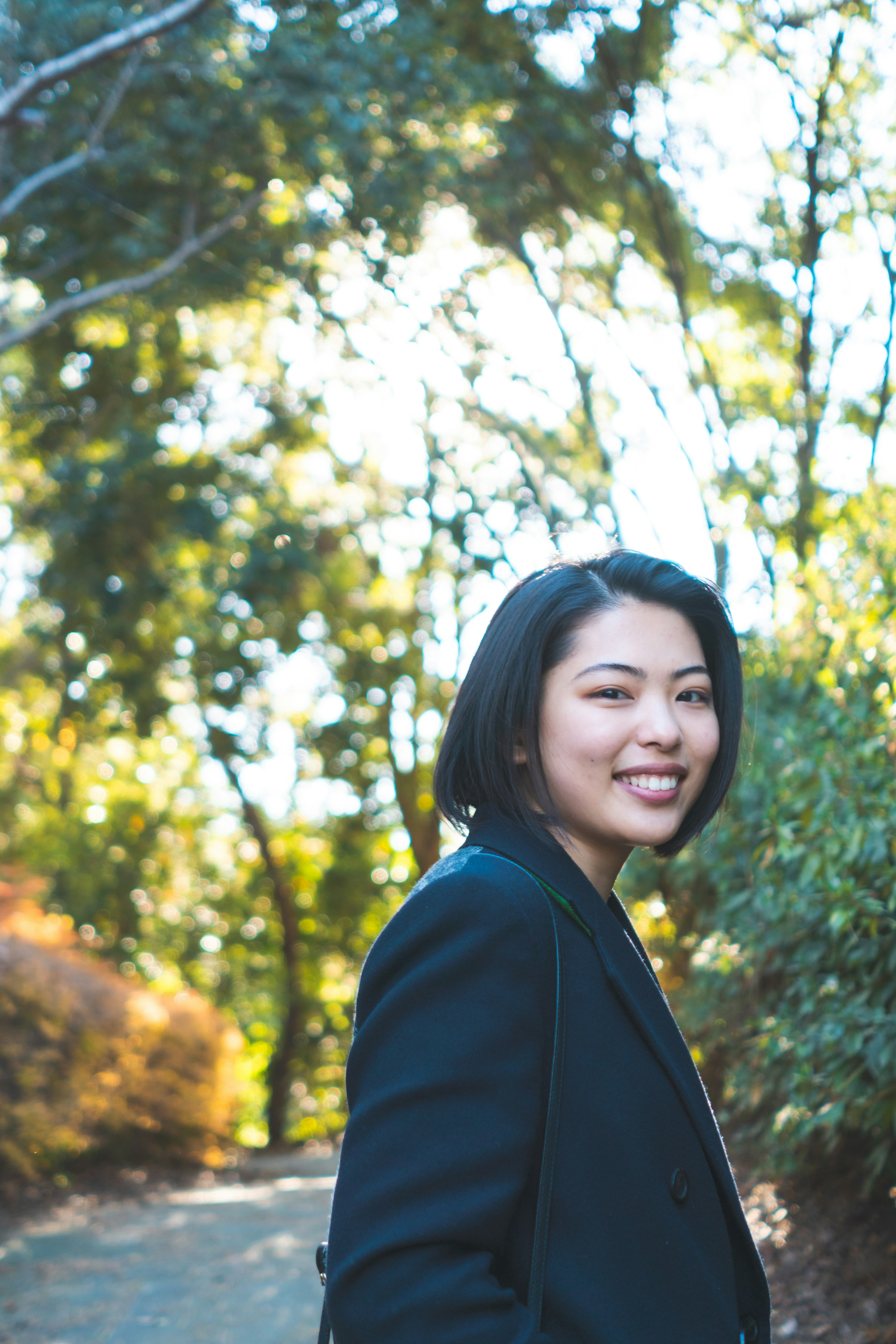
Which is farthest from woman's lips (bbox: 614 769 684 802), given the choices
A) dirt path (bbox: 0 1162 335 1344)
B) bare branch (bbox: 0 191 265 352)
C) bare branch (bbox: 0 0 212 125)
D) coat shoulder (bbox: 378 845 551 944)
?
bare branch (bbox: 0 191 265 352)

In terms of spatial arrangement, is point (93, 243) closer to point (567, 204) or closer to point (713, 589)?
point (567, 204)

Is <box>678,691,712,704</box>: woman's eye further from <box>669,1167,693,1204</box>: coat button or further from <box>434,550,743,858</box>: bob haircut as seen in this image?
<box>669,1167,693,1204</box>: coat button

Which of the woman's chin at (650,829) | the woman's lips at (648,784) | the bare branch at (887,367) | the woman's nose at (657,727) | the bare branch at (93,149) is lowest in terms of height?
the woman's chin at (650,829)

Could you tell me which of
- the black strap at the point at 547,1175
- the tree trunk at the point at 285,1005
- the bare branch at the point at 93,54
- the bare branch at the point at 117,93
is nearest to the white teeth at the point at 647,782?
the black strap at the point at 547,1175

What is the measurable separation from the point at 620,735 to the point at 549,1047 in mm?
451

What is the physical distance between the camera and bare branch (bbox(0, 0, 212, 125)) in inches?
257

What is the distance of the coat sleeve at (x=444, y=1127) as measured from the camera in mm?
1134

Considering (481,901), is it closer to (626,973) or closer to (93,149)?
(626,973)

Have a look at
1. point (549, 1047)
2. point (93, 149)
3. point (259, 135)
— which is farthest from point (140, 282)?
point (549, 1047)

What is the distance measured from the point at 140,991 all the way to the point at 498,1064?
9.11 m

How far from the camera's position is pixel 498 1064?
1.20 metres

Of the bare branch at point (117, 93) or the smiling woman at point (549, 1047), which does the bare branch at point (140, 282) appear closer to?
the bare branch at point (117, 93)

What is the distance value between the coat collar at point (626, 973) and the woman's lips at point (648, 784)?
131mm

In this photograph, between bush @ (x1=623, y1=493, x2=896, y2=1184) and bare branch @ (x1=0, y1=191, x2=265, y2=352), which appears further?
bare branch @ (x1=0, y1=191, x2=265, y2=352)
